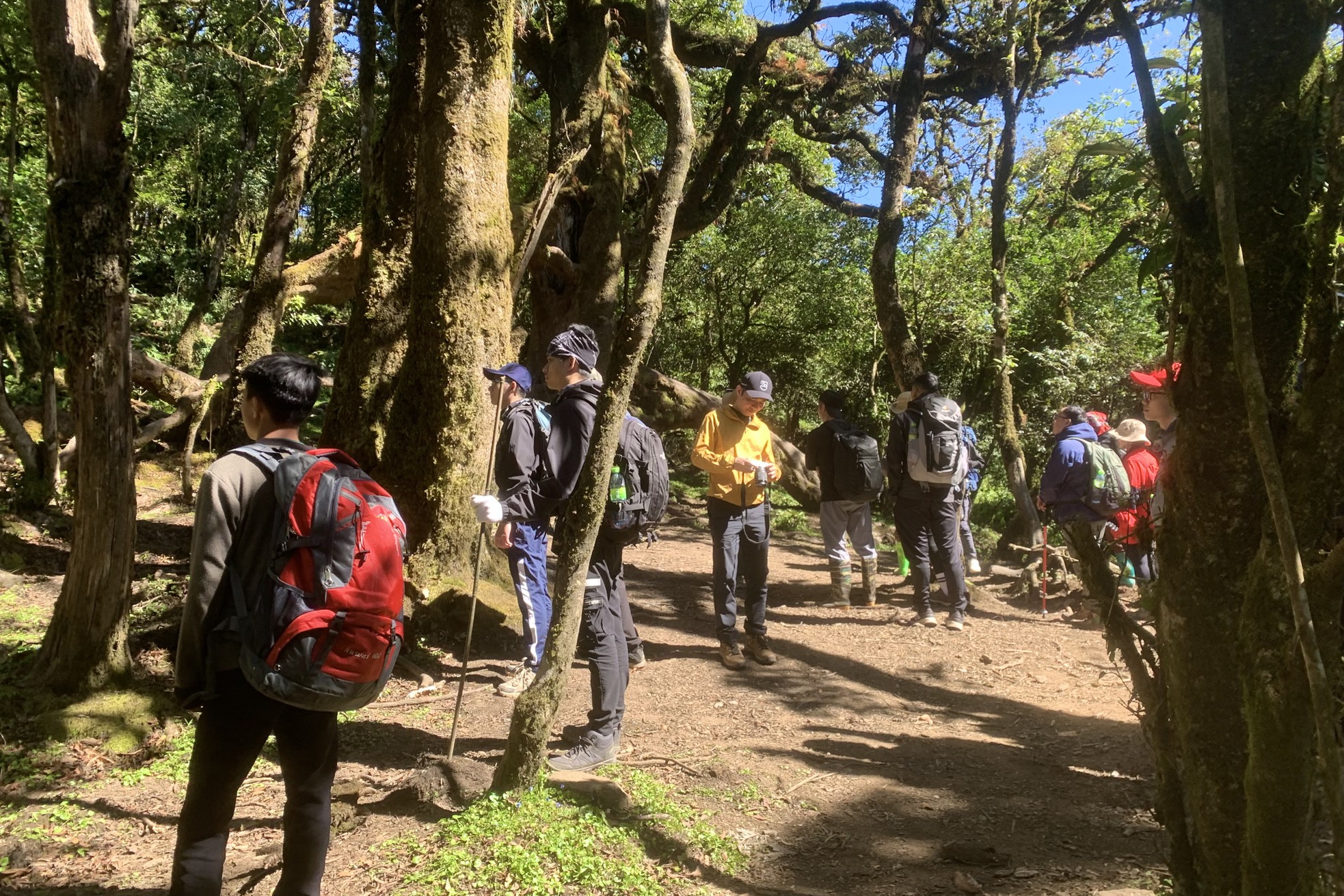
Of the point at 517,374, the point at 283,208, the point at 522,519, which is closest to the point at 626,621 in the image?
the point at 522,519

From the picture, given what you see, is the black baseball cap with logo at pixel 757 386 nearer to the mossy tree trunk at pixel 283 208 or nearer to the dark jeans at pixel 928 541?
the dark jeans at pixel 928 541

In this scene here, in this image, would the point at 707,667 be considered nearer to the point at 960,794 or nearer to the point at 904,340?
the point at 960,794

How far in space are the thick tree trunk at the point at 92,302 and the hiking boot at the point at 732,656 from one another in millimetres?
3641

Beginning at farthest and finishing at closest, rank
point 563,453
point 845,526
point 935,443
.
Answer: point 845,526, point 935,443, point 563,453

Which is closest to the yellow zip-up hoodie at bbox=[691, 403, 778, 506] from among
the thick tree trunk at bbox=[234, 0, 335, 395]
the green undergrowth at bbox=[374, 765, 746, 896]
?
the green undergrowth at bbox=[374, 765, 746, 896]

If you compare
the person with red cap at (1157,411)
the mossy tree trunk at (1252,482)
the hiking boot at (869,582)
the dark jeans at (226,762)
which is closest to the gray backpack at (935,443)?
the hiking boot at (869,582)

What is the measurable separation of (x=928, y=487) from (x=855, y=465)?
65 cm

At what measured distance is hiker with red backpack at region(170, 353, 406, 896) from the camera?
235 cm

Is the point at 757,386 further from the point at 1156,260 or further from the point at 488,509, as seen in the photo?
the point at 1156,260

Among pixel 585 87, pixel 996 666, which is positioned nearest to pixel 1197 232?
pixel 996 666

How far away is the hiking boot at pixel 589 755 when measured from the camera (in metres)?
3.96

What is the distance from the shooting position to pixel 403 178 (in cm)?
682

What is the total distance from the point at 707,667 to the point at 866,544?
275 centimetres

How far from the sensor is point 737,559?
6051 mm
